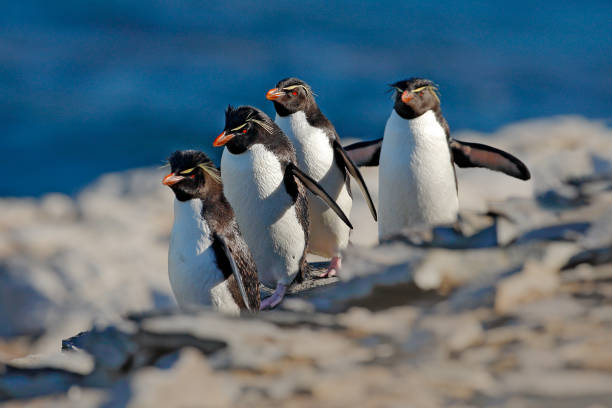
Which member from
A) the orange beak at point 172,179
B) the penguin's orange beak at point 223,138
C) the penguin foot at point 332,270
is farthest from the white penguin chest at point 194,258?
the penguin foot at point 332,270

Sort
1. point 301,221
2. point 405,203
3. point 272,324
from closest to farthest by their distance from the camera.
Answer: point 272,324
point 301,221
point 405,203

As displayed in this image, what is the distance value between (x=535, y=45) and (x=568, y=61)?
238 cm

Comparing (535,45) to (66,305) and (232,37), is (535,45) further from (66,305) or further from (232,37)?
(66,305)

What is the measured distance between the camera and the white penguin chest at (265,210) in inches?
174

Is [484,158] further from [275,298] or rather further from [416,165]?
[275,298]

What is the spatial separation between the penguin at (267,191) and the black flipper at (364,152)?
1.21m

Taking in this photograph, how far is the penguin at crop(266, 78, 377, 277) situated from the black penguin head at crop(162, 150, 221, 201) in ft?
3.91

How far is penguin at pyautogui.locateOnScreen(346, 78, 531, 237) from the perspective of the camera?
193 inches

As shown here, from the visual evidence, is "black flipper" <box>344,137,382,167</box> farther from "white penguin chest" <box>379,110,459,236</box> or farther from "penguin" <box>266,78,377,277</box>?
"white penguin chest" <box>379,110,459,236</box>

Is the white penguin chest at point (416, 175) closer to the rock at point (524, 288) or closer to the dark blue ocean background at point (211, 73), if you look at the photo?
the rock at point (524, 288)

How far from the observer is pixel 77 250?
9312 millimetres

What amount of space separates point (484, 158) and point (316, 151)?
123 cm

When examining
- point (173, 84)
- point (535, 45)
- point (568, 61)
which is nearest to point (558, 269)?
point (173, 84)

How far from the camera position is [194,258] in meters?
3.78
